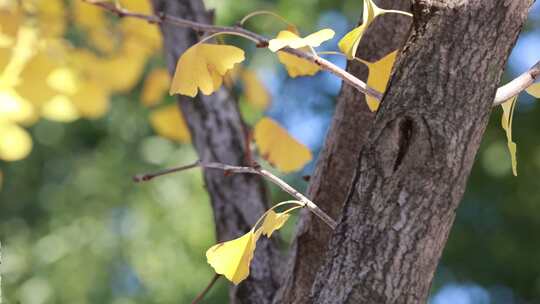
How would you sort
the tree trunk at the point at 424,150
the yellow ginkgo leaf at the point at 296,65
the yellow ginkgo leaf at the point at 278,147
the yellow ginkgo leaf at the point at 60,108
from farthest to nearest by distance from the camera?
the yellow ginkgo leaf at the point at 60,108 < the yellow ginkgo leaf at the point at 278,147 < the yellow ginkgo leaf at the point at 296,65 < the tree trunk at the point at 424,150

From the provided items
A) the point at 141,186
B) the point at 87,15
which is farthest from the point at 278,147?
the point at 141,186

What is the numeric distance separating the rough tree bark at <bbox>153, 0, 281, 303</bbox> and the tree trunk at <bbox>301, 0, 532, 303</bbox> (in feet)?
1.07

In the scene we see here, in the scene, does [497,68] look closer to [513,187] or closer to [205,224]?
[513,187]

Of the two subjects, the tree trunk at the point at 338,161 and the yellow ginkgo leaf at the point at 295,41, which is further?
the tree trunk at the point at 338,161

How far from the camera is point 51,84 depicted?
1291 mm

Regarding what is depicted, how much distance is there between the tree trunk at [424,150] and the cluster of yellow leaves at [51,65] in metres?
0.65

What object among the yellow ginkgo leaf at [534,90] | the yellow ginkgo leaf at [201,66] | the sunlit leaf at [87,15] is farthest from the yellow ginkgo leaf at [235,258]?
the sunlit leaf at [87,15]

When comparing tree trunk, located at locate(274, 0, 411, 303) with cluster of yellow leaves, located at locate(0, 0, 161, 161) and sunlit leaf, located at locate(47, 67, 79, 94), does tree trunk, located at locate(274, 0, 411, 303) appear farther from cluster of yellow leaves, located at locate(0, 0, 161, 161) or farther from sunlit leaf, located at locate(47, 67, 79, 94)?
sunlit leaf, located at locate(47, 67, 79, 94)

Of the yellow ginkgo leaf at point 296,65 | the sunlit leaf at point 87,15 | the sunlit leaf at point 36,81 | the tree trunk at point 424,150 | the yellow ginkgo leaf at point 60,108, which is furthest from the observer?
the sunlit leaf at point 87,15

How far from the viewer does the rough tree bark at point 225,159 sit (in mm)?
898

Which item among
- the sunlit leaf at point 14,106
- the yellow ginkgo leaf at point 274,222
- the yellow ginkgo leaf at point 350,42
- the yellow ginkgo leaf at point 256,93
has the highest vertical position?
the yellow ginkgo leaf at point 256,93

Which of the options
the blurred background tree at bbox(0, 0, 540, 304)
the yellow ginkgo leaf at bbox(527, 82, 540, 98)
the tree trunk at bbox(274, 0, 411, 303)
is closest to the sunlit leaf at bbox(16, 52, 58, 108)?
the blurred background tree at bbox(0, 0, 540, 304)

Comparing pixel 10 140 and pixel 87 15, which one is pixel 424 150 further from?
pixel 87 15

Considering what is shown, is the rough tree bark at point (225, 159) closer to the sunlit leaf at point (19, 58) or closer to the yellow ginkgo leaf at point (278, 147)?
the yellow ginkgo leaf at point (278, 147)
